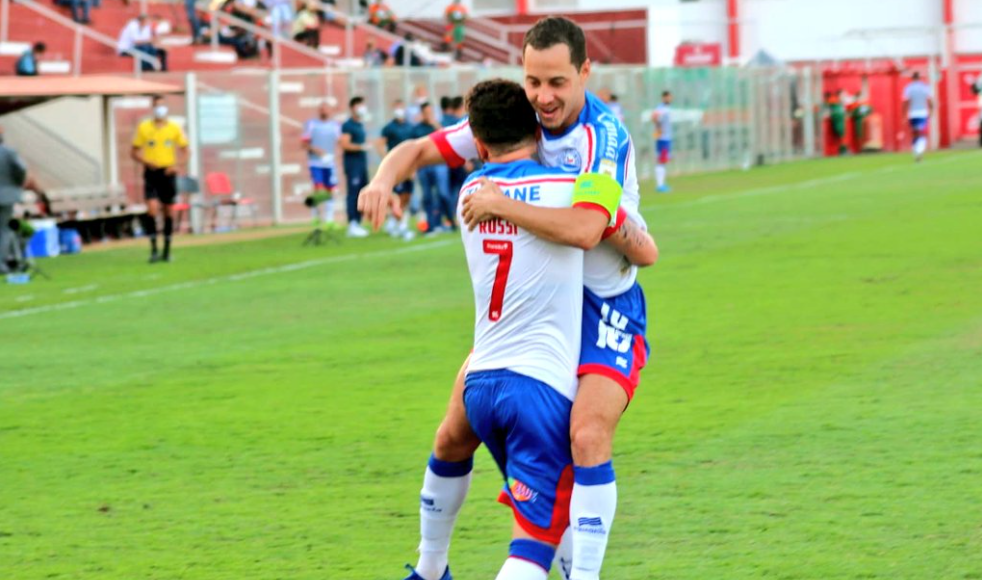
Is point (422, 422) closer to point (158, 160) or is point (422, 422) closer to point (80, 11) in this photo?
point (158, 160)

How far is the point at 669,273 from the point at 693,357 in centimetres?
627

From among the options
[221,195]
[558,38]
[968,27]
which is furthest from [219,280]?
[968,27]

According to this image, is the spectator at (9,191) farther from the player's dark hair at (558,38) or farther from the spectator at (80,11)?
the player's dark hair at (558,38)

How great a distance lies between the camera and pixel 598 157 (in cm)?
518

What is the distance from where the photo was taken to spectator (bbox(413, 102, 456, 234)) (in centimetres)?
2672

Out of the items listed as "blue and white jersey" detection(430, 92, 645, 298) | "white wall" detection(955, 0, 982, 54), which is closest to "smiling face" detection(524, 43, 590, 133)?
"blue and white jersey" detection(430, 92, 645, 298)

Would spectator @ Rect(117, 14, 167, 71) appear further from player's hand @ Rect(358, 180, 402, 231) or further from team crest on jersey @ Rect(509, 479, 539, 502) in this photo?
team crest on jersey @ Rect(509, 479, 539, 502)

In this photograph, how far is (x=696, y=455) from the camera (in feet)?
29.5

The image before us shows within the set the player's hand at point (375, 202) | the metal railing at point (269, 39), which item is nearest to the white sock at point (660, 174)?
the metal railing at point (269, 39)

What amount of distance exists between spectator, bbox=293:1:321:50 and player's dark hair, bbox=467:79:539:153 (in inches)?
1532

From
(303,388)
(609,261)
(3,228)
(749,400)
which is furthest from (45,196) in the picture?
(609,261)

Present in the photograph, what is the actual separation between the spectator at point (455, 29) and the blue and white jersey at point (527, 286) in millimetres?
47873

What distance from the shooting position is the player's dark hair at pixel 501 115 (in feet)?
16.7

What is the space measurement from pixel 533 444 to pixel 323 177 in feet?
81.9
